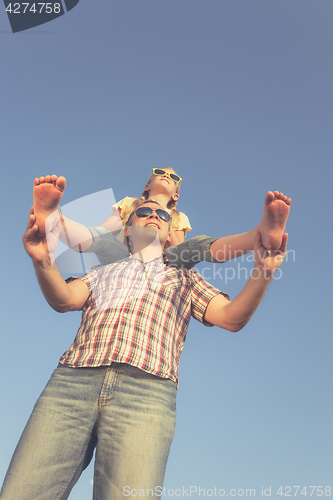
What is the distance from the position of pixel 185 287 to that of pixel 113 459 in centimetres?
148

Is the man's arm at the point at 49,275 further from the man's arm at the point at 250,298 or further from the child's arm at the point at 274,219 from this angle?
the child's arm at the point at 274,219

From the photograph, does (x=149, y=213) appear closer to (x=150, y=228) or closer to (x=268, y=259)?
(x=150, y=228)

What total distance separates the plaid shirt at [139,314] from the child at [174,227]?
0.19 meters

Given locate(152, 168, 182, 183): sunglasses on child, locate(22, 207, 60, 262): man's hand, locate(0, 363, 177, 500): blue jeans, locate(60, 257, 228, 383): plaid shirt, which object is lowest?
locate(0, 363, 177, 500): blue jeans

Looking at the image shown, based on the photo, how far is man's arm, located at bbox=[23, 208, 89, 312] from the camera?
2668 millimetres

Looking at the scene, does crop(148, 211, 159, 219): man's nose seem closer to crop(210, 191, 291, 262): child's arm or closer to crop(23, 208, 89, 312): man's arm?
crop(23, 208, 89, 312): man's arm

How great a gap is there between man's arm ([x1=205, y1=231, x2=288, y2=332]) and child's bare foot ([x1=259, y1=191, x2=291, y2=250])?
8cm

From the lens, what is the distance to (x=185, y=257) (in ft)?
11.5

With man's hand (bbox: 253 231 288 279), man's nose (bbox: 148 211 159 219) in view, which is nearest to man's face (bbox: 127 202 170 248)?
man's nose (bbox: 148 211 159 219)

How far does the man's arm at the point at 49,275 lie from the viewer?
2.67m

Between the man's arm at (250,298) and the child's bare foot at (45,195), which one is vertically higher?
the child's bare foot at (45,195)

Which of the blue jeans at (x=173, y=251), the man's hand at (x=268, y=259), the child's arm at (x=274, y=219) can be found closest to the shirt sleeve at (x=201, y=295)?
the blue jeans at (x=173, y=251)

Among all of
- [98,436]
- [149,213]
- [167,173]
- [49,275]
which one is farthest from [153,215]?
[98,436]

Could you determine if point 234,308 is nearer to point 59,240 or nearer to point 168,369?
point 168,369
